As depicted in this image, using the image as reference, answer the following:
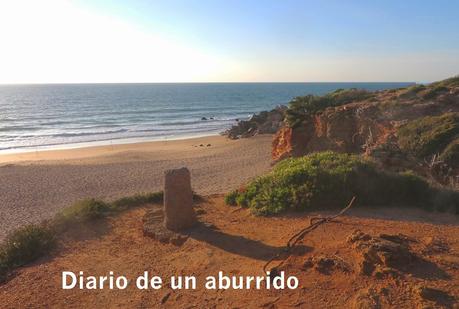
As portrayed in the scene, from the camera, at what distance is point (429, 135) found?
457 inches

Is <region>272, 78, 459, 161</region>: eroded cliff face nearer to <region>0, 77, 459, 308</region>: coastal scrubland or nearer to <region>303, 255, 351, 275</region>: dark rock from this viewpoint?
<region>0, 77, 459, 308</region>: coastal scrubland

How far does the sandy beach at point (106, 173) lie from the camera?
47.9 ft

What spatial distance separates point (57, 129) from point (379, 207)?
38801 millimetres

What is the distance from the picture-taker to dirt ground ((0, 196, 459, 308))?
5031 millimetres

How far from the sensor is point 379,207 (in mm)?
8312

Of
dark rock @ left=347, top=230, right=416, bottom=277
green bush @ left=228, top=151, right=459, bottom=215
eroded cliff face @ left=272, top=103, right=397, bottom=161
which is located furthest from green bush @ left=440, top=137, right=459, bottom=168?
dark rock @ left=347, top=230, right=416, bottom=277

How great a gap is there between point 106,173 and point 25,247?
12.3 meters

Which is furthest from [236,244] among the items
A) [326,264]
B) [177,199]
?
[326,264]

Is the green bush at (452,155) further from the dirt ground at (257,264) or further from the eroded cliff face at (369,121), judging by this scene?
the dirt ground at (257,264)

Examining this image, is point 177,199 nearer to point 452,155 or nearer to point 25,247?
point 25,247

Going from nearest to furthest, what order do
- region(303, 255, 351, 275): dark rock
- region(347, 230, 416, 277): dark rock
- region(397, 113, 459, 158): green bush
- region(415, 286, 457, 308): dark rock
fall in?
region(415, 286, 457, 308): dark rock → region(347, 230, 416, 277): dark rock → region(303, 255, 351, 275): dark rock → region(397, 113, 459, 158): green bush

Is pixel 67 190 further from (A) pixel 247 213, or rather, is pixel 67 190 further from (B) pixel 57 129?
(B) pixel 57 129

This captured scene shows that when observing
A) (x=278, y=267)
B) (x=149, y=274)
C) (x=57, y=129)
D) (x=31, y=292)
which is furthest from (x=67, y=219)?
(x=57, y=129)

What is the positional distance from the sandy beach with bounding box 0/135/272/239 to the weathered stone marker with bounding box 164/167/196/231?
5582 millimetres
